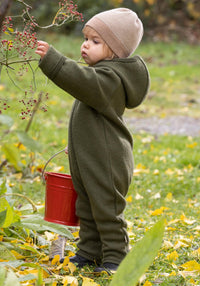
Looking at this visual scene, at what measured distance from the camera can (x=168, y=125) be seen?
22.5 ft

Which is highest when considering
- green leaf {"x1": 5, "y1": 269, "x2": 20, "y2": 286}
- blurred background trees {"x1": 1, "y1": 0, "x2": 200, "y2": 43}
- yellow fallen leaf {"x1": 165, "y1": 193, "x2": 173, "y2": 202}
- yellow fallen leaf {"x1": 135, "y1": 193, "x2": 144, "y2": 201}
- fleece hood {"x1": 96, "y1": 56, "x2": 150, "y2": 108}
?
fleece hood {"x1": 96, "y1": 56, "x2": 150, "y2": 108}

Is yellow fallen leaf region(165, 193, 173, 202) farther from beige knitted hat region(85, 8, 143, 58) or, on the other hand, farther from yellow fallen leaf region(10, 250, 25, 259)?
beige knitted hat region(85, 8, 143, 58)

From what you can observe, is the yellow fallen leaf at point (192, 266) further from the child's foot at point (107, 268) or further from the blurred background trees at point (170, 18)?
the blurred background trees at point (170, 18)

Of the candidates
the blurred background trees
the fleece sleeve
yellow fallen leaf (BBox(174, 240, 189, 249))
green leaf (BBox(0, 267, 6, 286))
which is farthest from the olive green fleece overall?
the blurred background trees

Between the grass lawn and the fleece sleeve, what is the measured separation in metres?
0.32

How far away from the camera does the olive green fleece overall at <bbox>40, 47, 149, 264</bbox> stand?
232 cm

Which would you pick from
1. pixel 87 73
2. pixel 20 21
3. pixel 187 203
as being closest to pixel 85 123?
pixel 87 73

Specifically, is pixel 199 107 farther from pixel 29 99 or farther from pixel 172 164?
pixel 29 99

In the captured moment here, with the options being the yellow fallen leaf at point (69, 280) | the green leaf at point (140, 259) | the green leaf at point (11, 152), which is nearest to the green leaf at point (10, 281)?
the green leaf at point (140, 259)

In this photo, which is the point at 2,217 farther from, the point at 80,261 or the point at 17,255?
the point at 80,261

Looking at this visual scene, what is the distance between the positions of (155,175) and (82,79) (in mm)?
2598

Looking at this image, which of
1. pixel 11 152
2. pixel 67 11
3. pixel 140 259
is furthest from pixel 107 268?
pixel 11 152

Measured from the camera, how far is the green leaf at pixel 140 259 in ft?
5.18

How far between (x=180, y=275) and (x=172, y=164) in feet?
8.55
